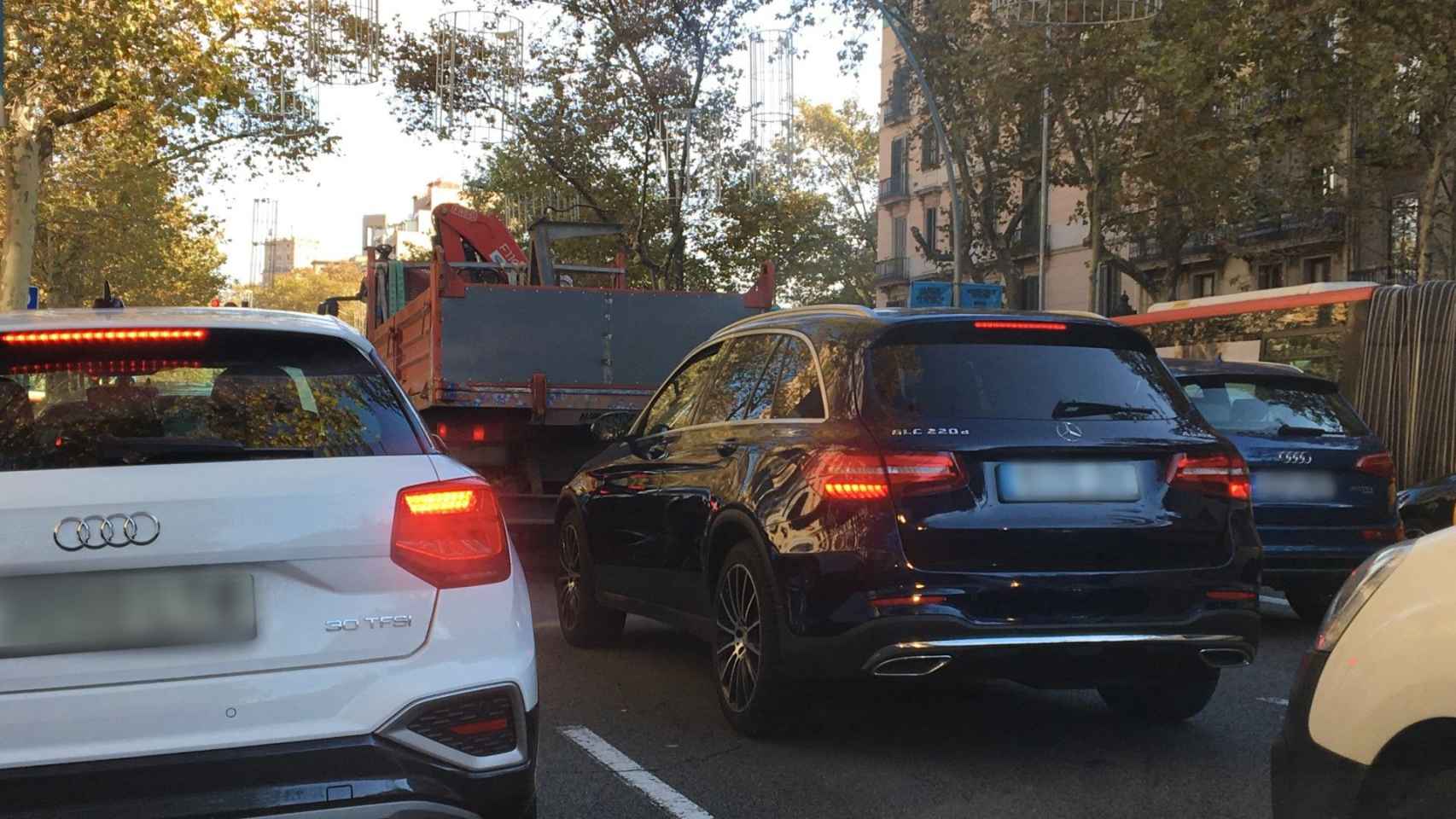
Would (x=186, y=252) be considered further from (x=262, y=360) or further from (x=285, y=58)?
(x=262, y=360)

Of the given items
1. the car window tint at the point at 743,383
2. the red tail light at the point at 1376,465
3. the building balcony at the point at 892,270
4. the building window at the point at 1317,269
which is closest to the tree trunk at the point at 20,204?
the car window tint at the point at 743,383

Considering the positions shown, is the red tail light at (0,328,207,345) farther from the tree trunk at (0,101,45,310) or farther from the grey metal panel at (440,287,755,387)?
the tree trunk at (0,101,45,310)

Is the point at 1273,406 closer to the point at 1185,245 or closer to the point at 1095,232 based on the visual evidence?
the point at 1095,232

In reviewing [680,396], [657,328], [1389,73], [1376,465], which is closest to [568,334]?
[657,328]

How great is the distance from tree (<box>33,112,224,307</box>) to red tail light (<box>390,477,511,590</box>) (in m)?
24.3

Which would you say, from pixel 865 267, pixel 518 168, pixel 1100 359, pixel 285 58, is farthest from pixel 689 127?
pixel 865 267

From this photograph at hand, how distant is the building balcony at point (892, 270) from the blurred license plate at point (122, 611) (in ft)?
180

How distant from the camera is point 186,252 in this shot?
178 feet

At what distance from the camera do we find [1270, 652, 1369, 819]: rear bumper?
2969 mm

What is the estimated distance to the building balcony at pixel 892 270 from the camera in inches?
2271

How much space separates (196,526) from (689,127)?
29.8 m

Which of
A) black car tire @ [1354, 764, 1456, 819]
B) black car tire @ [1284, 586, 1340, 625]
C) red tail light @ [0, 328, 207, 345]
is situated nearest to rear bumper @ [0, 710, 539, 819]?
red tail light @ [0, 328, 207, 345]

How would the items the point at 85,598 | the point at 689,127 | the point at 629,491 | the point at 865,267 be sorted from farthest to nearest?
the point at 865,267, the point at 689,127, the point at 629,491, the point at 85,598

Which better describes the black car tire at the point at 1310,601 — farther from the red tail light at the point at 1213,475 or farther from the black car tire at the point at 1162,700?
the red tail light at the point at 1213,475
